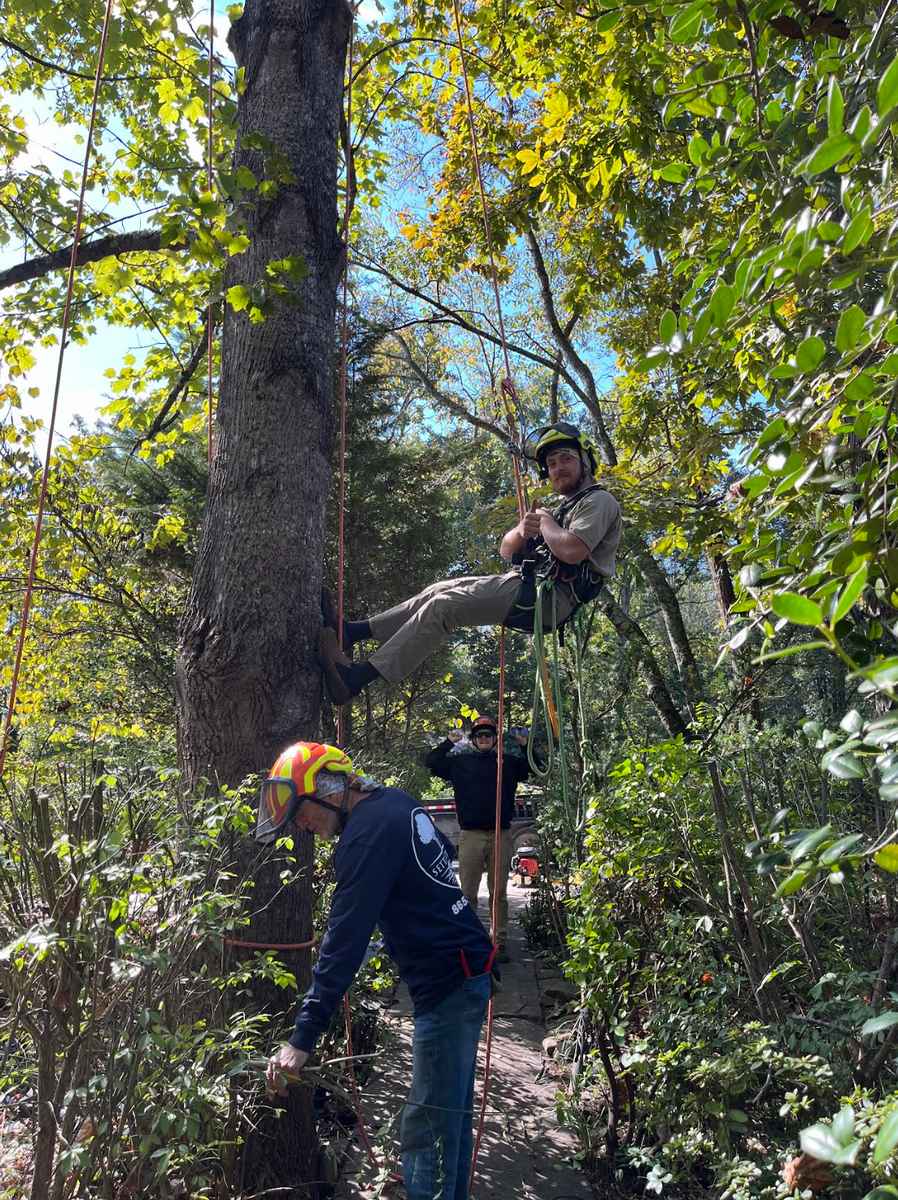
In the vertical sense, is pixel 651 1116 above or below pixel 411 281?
below

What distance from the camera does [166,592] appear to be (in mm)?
8344

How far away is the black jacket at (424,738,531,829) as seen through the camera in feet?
22.6

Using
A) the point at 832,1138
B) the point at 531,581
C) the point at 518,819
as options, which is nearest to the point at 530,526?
the point at 531,581

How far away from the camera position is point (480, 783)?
6.99 meters

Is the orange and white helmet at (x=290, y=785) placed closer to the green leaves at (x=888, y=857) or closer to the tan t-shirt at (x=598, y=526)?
the tan t-shirt at (x=598, y=526)

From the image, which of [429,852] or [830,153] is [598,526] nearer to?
[429,852]

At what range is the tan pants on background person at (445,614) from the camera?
3.87 metres

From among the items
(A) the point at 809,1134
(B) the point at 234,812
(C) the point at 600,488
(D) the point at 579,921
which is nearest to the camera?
(A) the point at 809,1134

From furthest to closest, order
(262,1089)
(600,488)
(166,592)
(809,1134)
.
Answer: (166,592) → (600,488) → (262,1089) → (809,1134)

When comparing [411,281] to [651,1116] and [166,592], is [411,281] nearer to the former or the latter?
[166,592]

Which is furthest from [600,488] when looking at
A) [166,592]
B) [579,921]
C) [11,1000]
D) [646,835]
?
[166,592]

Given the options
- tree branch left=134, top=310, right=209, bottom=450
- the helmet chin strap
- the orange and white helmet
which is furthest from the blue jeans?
tree branch left=134, top=310, right=209, bottom=450

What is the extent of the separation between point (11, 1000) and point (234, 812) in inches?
27.0

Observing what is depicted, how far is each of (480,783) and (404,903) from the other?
14.0 feet
